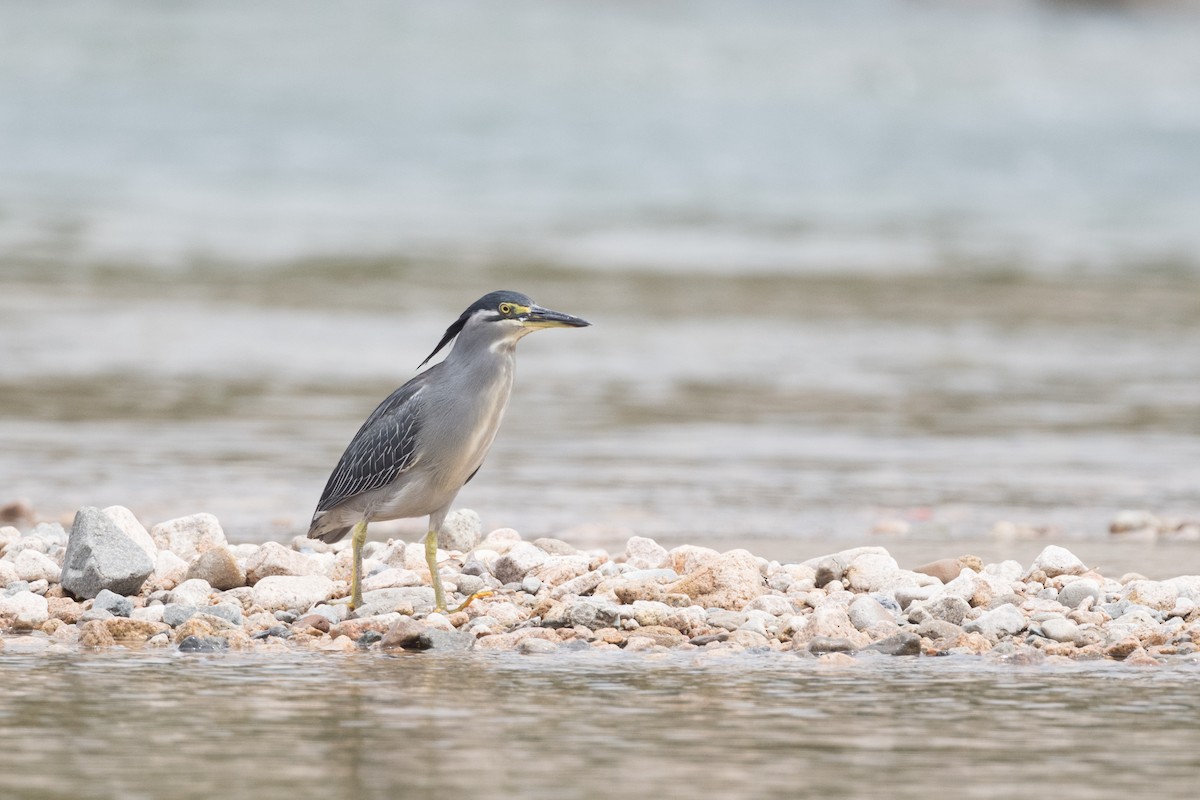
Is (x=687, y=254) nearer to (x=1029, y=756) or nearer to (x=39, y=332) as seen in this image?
(x=39, y=332)

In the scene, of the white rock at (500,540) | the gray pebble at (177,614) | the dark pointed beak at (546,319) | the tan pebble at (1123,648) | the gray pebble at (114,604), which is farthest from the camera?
the white rock at (500,540)

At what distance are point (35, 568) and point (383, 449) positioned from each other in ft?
5.52

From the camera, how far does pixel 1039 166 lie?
52.6 meters

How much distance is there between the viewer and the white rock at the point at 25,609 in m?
8.22

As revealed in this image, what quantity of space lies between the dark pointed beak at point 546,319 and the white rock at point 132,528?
1.91 metres

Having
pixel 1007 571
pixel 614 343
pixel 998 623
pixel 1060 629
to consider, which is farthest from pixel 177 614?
pixel 614 343

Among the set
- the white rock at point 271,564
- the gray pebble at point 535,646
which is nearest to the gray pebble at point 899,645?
the gray pebble at point 535,646

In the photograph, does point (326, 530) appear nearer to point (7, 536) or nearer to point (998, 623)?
point (7, 536)

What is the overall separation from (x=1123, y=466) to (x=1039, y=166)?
40012 mm

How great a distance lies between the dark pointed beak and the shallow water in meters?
1.38

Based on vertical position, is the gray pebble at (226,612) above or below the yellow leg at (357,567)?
below

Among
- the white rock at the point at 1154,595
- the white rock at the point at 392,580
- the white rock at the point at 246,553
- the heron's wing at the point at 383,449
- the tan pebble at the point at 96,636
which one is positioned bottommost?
the tan pebble at the point at 96,636

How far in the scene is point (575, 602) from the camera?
8.24 metres

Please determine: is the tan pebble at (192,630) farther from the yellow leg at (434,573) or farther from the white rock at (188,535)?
the white rock at (188,535)
